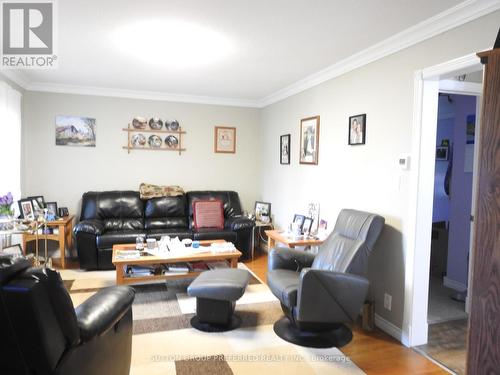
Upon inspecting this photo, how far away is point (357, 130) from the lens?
3.48 metres

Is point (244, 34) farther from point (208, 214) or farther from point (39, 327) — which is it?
point (208, 214)

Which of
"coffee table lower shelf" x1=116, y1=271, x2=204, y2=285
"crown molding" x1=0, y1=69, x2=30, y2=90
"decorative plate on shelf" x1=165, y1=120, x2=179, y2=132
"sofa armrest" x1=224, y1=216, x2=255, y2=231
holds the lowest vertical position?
"coffee table lower shelf" x1=116, y1=271, x2=204, y2=285

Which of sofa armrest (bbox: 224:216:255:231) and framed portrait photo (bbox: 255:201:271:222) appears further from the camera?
framed portrait photo (bbox: 255:201:271:222)

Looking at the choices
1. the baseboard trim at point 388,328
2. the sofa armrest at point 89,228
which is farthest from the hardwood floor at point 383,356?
the sofa armrest at point 89,228

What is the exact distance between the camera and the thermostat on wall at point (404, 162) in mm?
2852

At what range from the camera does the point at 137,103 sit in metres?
5.43

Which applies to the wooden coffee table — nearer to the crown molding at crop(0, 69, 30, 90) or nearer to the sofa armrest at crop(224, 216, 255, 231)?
the sofa armrest at crop(224, 216, 255, 231)

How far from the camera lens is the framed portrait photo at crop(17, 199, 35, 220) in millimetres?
4406

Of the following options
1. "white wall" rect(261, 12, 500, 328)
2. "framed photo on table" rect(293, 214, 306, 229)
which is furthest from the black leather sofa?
"white wall" rect(261, 12, 500, 328)

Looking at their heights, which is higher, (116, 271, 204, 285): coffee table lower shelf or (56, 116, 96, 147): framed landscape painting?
(56, 116, 96, 147): framed landscape painting

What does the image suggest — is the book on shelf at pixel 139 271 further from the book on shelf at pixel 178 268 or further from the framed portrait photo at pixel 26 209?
the framed portrait photo at pixel 26 209

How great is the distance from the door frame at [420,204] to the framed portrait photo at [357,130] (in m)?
0.65

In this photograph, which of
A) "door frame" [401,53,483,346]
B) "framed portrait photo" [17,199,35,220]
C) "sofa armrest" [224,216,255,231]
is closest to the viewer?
"door frame" [401,53,483,346]

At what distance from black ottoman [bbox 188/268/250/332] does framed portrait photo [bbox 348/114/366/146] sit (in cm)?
162
